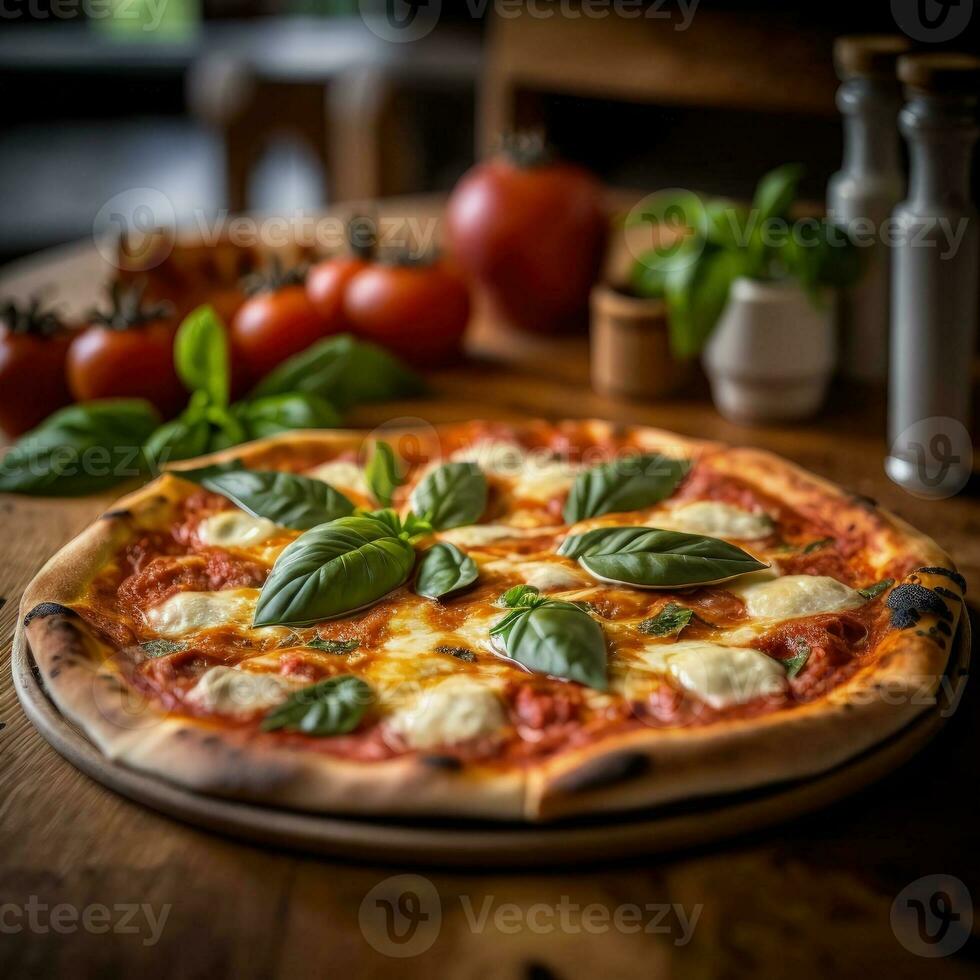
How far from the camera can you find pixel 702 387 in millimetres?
2443

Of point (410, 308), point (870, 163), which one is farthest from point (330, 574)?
point (870, 163)

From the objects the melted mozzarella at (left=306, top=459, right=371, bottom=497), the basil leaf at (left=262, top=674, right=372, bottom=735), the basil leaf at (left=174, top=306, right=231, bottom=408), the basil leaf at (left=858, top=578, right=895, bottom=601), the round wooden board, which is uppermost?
the basil leaf at (left=174, top=306, right=231, bottom=408)

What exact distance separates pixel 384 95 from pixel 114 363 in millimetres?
2936

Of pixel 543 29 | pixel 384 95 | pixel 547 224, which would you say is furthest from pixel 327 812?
pixel 384 95

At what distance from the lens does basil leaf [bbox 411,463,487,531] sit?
1.73 metres

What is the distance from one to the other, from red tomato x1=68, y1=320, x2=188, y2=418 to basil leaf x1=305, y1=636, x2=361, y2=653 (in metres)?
0.91

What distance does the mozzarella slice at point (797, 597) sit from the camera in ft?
4.93

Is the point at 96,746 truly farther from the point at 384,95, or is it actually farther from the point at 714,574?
the point at 384,95

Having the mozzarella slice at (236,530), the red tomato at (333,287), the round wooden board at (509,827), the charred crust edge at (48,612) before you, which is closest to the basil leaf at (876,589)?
the round wooden board at (509,827)

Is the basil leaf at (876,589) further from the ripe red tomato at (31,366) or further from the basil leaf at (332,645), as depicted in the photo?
the ripe red tomato at (31,366)

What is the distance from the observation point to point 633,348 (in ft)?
7.67

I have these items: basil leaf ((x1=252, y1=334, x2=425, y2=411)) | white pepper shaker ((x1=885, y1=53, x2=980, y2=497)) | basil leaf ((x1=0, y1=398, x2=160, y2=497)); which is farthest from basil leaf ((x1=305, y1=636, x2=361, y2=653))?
white pepper shaker ((x1=885, y1=53, x2=980, y2=497))

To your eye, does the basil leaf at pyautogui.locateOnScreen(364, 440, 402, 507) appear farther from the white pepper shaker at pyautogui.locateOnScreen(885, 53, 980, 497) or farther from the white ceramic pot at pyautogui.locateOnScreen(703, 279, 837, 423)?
the white pepper shaker at pyautogui.locateOnScreen(885, 53, 980, 497)

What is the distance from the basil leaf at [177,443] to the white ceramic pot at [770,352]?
0.91m
